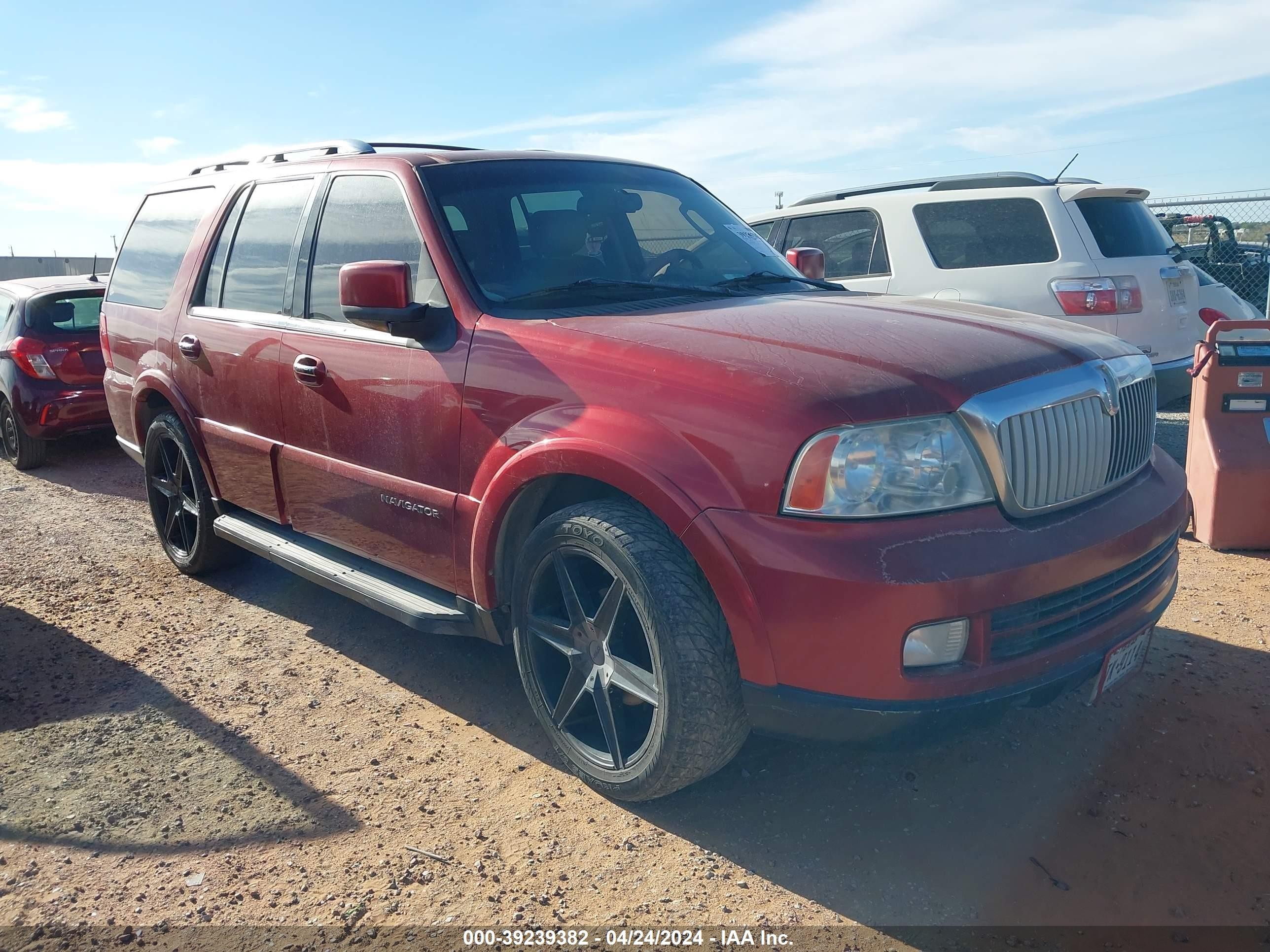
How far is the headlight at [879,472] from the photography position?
98.0 inches

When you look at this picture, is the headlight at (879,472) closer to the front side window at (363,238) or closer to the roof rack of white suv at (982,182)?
the front side window at (363,238)

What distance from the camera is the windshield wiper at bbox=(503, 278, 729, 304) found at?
11.4 ft

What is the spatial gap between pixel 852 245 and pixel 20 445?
23.9ft

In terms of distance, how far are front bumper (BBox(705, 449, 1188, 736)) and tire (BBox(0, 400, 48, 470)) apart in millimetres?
8166

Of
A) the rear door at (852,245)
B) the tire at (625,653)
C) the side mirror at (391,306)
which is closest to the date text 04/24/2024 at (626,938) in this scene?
the tire at (625,653)

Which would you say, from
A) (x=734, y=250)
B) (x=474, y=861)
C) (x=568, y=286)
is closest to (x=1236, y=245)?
(x=734, y=250)

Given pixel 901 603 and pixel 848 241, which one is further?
pixel 848 241

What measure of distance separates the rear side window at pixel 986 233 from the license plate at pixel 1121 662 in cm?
450

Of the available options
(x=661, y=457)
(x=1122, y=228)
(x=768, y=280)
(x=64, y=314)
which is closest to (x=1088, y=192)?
(x=1122, y=228)

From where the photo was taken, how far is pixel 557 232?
370 centimetres

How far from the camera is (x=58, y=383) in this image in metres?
8.50

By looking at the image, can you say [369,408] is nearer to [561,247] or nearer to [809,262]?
[561,247]

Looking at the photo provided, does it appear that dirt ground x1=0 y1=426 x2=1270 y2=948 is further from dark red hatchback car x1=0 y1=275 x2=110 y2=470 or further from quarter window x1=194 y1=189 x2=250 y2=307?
dark red hatchback car x1=0 y1=275 x2=110 y2=470

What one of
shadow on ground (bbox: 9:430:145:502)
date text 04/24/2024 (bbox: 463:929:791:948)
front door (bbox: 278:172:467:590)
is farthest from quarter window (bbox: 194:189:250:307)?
shadow on ground (bbox: 9:430:145:502)
